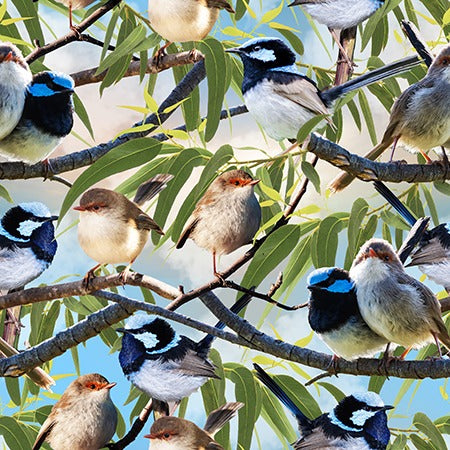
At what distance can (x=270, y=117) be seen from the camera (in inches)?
55.9

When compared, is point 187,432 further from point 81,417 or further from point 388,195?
point 388,195

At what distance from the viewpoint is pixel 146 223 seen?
65.7 inches

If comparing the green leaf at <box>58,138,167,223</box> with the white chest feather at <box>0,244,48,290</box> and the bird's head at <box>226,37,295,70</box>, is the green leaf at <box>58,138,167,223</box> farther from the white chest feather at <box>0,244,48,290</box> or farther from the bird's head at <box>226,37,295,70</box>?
the white chest feather at <box>0,244,48,290</box>

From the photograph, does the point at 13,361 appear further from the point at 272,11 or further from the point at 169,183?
the point at 272,11

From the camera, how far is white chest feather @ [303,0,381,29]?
1637mm

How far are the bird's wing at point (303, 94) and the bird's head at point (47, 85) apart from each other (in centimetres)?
43

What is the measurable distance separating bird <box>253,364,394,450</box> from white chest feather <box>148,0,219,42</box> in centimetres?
60

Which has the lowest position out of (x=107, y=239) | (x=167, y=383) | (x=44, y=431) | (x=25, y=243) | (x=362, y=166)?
(x=44, y=431)

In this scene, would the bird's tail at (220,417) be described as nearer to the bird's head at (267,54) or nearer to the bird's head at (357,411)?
the bird's head at (357,411)

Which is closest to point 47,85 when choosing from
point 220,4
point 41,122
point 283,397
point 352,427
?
point 41,122

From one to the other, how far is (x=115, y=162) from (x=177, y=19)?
0.30 m

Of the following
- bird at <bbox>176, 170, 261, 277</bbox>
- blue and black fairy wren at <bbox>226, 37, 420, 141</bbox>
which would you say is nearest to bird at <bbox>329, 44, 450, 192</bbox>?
blue and black fairy wren at <bbox>226, 37, 420, 141</bbox>

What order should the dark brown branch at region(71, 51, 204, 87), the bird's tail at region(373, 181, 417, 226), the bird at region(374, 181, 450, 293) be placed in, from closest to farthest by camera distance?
the bird's tail at region(373, 181, 417, 226) < the bird at region(374, 181, 450, 293) < the dark brown branch at region(71, 51, 204, 87)

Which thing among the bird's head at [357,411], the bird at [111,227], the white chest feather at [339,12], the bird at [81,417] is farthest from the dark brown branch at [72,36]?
the bird's head at [357,411]
